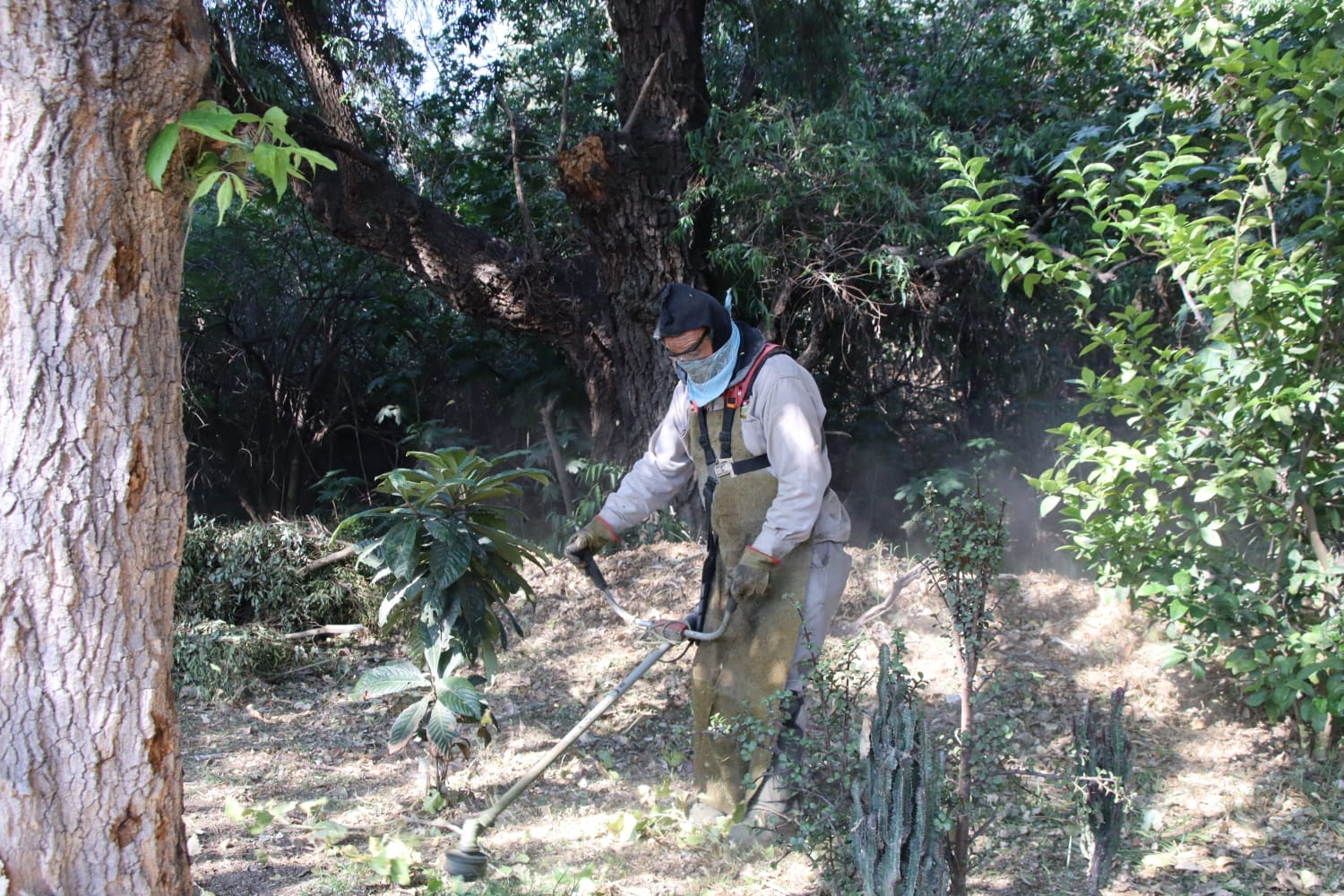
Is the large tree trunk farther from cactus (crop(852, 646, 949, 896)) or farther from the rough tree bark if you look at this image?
the rough tree bark

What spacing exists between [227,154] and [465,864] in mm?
2368

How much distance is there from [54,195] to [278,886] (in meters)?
2.35

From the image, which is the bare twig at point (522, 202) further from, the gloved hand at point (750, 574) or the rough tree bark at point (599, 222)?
the gloved hand at point (750, 574)

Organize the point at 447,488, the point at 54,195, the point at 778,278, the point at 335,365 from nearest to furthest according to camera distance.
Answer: the point at 54,195 < the point at 447,488 < the point at 778,278 < the point at 335,365

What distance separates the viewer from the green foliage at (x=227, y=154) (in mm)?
2311

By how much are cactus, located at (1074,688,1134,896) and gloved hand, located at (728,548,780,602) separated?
3.82 feet

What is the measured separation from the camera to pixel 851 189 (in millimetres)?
6660

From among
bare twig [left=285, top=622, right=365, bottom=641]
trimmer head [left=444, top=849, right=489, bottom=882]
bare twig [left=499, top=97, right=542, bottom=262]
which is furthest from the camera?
bare twig [left=499, top=97, right=542, bottom=262]

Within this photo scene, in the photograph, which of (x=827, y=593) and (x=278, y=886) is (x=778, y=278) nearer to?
(x=827, y=593)

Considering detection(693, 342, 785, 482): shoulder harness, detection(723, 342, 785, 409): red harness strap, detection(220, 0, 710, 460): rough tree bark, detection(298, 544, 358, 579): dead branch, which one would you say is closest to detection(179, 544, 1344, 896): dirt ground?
detection(298, 544, 358, 579): dead branch

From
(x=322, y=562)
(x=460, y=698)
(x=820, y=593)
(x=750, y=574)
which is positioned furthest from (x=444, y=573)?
(x=322, y=562)

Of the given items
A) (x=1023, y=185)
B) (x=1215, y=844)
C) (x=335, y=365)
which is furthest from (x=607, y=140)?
(x=1215, y=844)

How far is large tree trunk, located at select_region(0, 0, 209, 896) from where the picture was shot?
2271 millimetres

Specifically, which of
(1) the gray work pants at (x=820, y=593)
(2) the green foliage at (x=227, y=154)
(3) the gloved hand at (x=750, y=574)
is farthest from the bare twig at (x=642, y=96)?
(2) the green foliage at (x=227, y=154)
